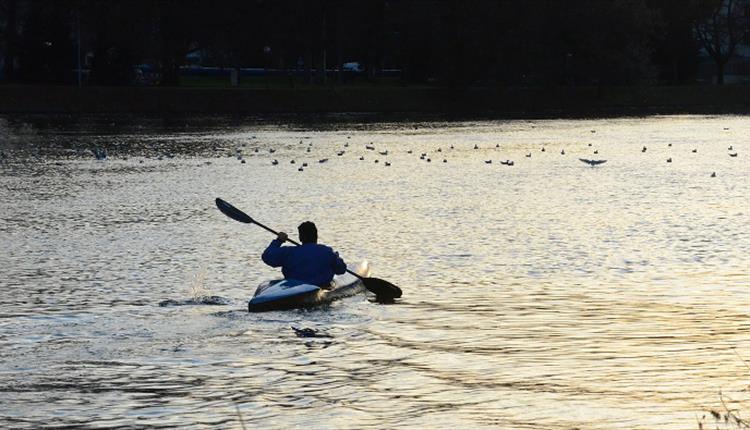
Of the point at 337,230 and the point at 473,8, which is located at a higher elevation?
the point at 473,8

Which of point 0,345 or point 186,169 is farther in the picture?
point 186,169

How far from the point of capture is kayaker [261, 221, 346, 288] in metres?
24.4

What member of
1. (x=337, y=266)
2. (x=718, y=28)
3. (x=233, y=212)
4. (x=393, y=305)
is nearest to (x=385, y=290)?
(x=393, y=305)

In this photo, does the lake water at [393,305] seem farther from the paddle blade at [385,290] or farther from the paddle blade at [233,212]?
the paddle blade at [233,212]

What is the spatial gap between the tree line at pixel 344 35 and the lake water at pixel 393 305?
6196cm

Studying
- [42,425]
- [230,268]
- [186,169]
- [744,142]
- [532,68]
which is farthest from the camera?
[532,68]

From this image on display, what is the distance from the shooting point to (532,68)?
413 feet

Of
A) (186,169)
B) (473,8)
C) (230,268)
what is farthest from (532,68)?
(230,268)

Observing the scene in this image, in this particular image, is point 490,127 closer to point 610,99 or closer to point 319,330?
point 610,99

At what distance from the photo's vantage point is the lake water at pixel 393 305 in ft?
58.7

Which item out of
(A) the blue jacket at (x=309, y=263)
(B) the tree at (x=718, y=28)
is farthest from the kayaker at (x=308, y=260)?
(B) the tree at (x=718, y=28)

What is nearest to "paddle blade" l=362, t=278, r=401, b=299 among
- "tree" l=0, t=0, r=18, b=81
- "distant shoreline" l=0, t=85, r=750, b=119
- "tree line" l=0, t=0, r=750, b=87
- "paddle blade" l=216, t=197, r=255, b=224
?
"paddle blade" l=216, t=197, r=255, b=224

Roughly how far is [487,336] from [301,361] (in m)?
3.18

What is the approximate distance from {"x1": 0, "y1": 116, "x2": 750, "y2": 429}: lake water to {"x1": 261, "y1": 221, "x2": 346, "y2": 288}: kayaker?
639 mm
